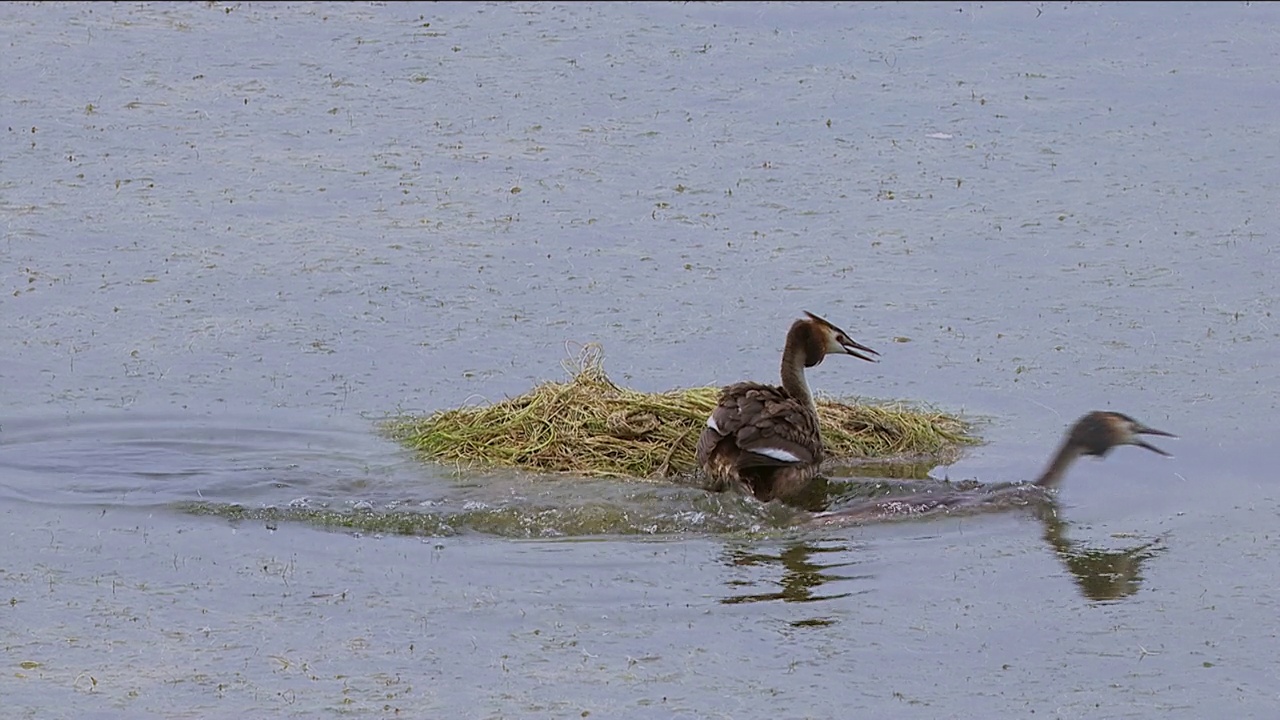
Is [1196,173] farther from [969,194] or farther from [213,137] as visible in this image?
[213,137]

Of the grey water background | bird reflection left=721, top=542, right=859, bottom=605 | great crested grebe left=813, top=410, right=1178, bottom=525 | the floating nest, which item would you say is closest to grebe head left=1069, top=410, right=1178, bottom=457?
great crested grebe left=813, top=410, right=1178, bottom=525

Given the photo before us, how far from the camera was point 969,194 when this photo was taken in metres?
17.0

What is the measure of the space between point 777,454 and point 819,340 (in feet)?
3.23

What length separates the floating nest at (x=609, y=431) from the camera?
1184cm

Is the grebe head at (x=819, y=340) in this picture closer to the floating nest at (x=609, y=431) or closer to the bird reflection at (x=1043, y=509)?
the floating nest at (x=609, y=431)

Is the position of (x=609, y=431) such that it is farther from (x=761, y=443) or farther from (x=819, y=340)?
(x=819, y=340)

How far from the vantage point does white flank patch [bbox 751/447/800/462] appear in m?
11.3

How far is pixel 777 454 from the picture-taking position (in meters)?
11.4

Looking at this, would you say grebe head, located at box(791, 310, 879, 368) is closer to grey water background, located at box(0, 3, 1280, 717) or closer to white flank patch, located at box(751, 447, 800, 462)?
white flank patch, located at box(751, 447, 800, 462)

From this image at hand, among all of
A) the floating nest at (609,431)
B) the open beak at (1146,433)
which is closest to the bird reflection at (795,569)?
the floating nest at (609,431)

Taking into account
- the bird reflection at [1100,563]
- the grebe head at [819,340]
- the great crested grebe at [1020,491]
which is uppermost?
the grebe head at [819,340]

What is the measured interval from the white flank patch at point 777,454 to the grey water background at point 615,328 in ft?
1.04

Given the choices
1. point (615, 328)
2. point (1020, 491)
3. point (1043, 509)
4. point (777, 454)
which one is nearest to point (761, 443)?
point (777, 454)

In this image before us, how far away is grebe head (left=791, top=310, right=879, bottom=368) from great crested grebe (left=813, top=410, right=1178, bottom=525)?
1037mm
